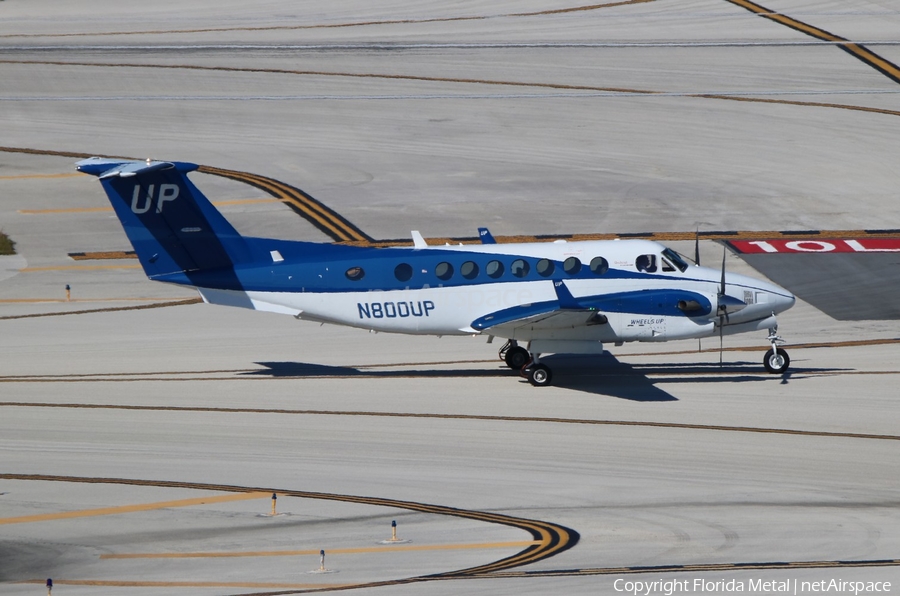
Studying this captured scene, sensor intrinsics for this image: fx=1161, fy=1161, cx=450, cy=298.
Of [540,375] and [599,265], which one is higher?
[599,265]

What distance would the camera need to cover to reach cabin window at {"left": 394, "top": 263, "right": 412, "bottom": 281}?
22.4 metres

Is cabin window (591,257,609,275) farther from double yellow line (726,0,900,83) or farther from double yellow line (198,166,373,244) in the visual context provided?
double yellow line (726,0,900,83)

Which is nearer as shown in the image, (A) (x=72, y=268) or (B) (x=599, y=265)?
(B) (x=599, y=265)

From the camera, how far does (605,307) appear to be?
867 inches

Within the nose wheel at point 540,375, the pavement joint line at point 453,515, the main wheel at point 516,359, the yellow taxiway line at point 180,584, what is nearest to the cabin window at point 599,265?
the nose wheel at point 540,375

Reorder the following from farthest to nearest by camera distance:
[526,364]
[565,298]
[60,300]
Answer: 1. [60,300]
2. [526,364]
3. [565,298]

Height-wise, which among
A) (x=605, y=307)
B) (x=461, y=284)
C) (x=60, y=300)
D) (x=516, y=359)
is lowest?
(x=516, y=359)

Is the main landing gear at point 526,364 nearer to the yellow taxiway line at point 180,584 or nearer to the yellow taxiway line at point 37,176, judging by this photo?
the yellow taxiway line at point 180,584

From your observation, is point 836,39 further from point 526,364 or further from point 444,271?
point 444,271

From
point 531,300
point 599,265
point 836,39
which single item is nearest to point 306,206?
point 531,300

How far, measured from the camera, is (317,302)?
22500 mm

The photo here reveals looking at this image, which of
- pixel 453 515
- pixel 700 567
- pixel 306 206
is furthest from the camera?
pixel 306 206

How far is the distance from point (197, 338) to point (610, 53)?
3350 centimetres

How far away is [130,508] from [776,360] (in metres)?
13.0
